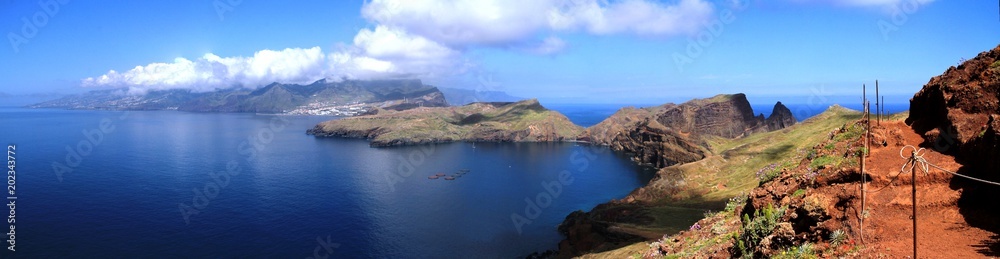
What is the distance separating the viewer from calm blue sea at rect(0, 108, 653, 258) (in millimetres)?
72938

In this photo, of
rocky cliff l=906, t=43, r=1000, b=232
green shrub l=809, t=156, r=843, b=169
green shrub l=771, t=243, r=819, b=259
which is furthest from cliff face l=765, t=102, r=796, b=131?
green shrub l=771, t=243, r=819, b=259

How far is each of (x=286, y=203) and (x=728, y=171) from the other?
294 feet

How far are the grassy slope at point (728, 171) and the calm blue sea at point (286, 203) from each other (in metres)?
18.7

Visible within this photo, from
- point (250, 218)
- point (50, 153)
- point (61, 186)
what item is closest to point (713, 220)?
point (250, 218)

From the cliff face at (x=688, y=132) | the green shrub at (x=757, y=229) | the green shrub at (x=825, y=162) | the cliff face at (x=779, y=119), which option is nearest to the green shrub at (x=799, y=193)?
the green shrub at (x=757, y=229)

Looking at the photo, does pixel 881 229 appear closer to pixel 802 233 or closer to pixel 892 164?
pixel 802 233

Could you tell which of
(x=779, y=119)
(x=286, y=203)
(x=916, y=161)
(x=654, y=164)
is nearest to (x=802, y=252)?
(x=916, y=161)

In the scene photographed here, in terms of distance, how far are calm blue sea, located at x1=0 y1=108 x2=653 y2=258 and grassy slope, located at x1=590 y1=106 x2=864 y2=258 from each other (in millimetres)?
18695

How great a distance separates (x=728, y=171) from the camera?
328ft

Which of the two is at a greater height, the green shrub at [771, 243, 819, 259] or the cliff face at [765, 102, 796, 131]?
the cliff face at [765, 102, 796, 131]

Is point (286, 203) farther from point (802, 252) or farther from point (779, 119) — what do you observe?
point (779, 119)

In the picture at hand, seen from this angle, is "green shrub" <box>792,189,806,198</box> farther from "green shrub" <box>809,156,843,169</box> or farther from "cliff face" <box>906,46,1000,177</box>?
"cliff face" <box>906,46,1000,177</box>

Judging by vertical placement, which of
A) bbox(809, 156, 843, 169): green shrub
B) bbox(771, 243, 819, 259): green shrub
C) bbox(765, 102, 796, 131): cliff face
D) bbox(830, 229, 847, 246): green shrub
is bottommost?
bbox(771, 243, 819, 259): green shrub

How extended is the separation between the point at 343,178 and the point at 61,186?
5765cm
